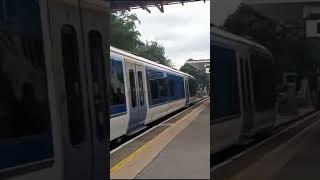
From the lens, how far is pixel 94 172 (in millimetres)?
3402

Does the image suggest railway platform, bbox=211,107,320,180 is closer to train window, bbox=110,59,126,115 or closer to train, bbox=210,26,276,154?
train, bbox=210,26,276,154

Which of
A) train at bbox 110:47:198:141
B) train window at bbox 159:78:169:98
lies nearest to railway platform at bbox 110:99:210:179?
train at bbox 110:47:198:141

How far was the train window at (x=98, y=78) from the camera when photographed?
3.26 meters

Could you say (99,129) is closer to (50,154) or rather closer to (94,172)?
(94,172)

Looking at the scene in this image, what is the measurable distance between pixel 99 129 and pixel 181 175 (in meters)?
1.84

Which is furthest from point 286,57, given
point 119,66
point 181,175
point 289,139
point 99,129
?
point 119,66

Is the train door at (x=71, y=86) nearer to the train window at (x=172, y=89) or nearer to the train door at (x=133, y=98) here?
the train door at (x=133, y=98)

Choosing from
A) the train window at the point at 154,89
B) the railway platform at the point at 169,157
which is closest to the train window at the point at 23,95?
the railway platform at the point at 169,157

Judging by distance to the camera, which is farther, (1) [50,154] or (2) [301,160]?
(2) [301,160]

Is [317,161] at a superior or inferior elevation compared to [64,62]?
inferior

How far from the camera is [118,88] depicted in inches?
287

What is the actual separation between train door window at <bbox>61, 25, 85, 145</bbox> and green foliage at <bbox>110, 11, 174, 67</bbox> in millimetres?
693

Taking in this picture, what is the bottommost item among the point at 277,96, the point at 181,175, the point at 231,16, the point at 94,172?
the point at 181,175

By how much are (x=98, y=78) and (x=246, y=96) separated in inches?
36.2
